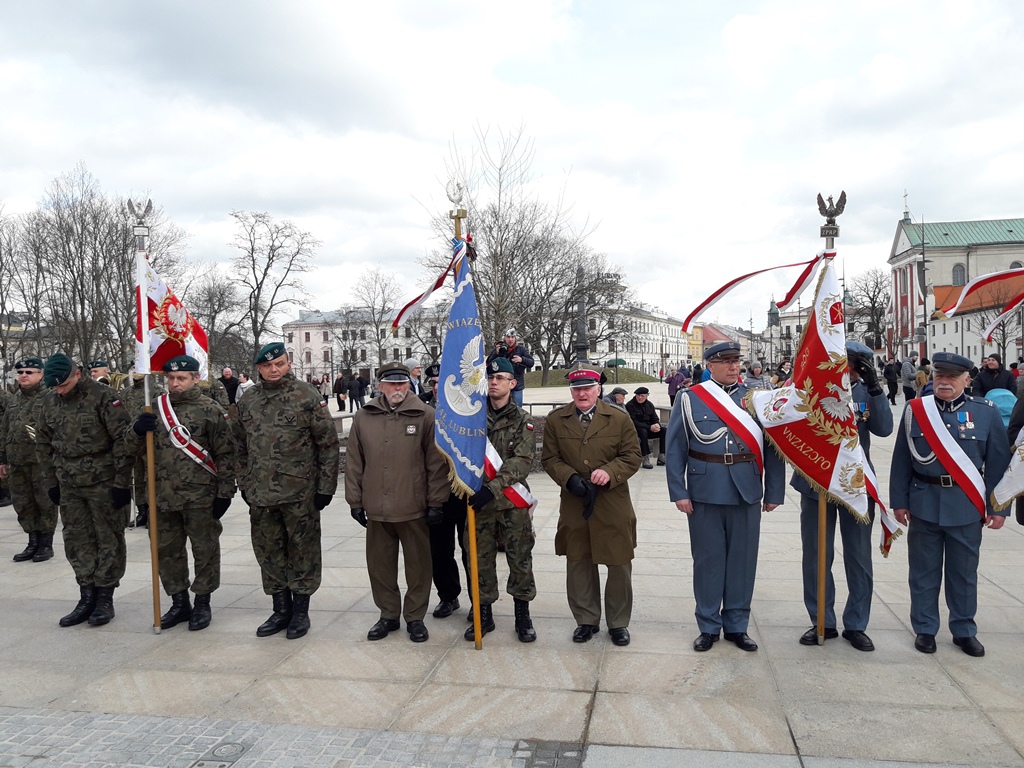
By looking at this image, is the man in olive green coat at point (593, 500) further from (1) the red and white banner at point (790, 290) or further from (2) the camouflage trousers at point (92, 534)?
(2) the camouflage trousers at point (92, 534)

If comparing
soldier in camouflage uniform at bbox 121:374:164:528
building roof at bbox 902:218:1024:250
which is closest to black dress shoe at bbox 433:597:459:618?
soldier in camouflage uniform at bbox 121:374:164:528

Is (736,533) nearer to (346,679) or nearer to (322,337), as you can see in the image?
(346,679)

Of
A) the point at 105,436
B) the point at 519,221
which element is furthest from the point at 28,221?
the point at 105,436

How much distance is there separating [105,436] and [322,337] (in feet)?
341

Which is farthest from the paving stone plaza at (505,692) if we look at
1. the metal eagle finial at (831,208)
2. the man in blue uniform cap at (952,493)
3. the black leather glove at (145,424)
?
the metal eagle finial at (831,208)

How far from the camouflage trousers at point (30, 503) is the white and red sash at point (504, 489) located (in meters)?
5.27

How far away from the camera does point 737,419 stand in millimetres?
4734

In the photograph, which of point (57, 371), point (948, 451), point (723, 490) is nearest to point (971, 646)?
point (948, 451)

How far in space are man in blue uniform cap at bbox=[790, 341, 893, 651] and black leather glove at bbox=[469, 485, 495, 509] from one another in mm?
2019

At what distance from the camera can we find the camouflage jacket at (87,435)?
548 centimetres

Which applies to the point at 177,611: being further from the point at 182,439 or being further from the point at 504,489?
the point at 504,489

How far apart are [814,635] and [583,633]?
4.87 feet

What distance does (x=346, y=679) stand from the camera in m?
4.33

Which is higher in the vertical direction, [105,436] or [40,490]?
[105,436]
